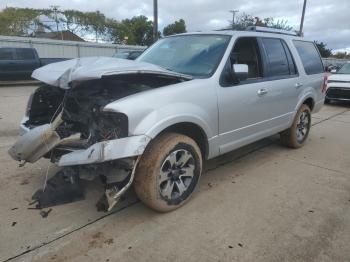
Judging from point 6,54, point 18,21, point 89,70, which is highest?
point 18,21

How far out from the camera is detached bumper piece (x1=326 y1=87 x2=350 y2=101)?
1185 cm

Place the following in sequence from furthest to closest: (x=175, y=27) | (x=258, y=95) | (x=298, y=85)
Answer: (x=175, y=27) → (x=298, y=85) → (x=258, y=95)

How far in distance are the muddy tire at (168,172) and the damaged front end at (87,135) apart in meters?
0.21

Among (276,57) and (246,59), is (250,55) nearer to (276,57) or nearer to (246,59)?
(246,59)

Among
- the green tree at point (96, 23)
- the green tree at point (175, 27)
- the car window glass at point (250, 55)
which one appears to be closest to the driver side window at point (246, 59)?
the car window glass at point (250, 55)

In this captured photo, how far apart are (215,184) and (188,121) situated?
1183 millimetres

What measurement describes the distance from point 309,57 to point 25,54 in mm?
13409

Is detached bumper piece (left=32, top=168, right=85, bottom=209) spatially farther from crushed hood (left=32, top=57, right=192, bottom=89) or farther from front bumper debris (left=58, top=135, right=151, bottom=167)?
crushed hood (left=32, top=57, right=192, bottom=89)

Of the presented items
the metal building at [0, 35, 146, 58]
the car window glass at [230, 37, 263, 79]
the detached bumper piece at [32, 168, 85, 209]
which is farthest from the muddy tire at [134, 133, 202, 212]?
the metal building at [0, 35, 146, 58]

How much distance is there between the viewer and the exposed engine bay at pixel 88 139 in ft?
10.2

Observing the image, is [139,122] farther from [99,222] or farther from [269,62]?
[269,62]

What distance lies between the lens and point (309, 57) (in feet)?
20.1

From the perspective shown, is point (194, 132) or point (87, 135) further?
point (194, 132)

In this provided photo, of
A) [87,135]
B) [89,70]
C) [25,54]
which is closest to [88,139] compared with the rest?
[87,135]
